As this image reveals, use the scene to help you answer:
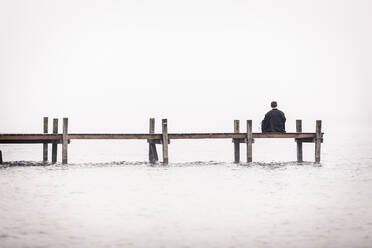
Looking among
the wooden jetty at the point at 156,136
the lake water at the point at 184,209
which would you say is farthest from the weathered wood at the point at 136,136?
the lake water at the point at 184,209

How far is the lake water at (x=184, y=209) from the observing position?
1137 cm

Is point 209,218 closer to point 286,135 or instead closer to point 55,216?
point 55,216

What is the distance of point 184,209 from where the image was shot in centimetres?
1500

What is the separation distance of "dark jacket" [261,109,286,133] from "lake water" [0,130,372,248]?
69.1 inches

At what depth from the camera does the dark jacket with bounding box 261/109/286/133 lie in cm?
2577

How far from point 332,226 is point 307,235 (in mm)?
1090

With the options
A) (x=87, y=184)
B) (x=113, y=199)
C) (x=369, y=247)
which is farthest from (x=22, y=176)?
(x=369, y=247)

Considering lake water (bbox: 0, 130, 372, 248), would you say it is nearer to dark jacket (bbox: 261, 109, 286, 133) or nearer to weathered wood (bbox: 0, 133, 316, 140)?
weathered wood (bbox: 0, 133, 316, 140)

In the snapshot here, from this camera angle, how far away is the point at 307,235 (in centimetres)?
1166

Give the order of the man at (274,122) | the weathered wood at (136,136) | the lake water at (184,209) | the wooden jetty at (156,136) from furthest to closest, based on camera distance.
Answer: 1. the man at (274,122)
2. the wooden jetty at (156,136)
3. the weathered wood at (136,136)
4. the lake water at (184,209)

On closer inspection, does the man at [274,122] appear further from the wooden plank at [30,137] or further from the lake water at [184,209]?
the wooden plank at [30,137]

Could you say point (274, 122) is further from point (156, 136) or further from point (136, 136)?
point (136, 136)

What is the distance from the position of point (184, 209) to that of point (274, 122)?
11.7 meters

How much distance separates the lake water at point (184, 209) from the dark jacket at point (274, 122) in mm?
1754
